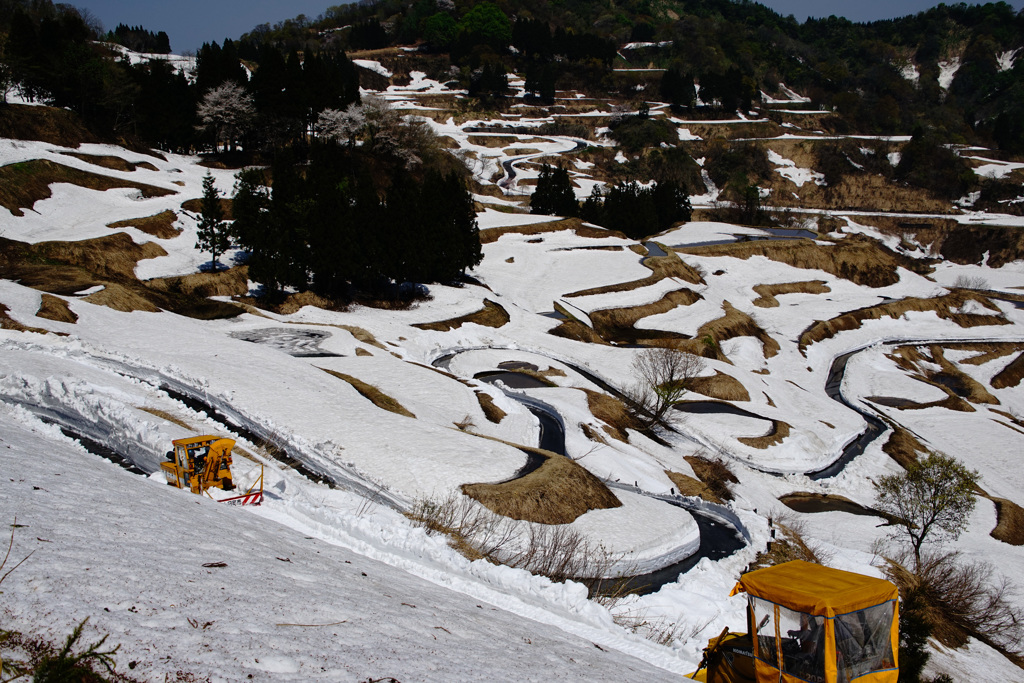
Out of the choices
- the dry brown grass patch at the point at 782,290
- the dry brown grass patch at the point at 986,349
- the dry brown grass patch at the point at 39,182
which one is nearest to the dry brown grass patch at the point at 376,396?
the dry brown grass patch at the point at 39,182

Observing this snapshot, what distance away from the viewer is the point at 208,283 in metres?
46.7

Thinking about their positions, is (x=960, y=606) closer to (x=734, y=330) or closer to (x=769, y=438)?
(x=769, y=438)

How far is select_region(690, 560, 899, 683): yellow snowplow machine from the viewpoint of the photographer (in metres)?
7.12

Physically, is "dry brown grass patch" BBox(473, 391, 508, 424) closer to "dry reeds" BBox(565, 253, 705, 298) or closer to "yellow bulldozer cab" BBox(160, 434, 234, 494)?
"yellow bulldozer cab" BBox(160, 434, 234, 494)

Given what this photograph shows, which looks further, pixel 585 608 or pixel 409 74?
pixel 409 74

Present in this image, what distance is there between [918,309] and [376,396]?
79044 millimetres

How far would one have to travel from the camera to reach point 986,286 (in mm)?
94750

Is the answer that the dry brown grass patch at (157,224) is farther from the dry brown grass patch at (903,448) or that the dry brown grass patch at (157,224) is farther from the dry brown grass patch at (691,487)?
the dry brown grass patch at (903,448)

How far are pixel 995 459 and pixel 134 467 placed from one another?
5715cm

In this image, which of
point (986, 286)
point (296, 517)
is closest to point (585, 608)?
point (296, 517)

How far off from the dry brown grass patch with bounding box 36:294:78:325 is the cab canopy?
109ft

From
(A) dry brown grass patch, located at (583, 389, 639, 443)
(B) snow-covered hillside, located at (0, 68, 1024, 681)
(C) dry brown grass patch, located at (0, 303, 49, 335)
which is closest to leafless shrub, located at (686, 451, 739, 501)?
(B) snow-covered hillside, located at (0, 68, 1024, 681)

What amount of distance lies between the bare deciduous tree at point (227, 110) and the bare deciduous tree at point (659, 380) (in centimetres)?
5611

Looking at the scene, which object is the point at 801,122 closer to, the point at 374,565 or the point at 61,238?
the point at 61,238
